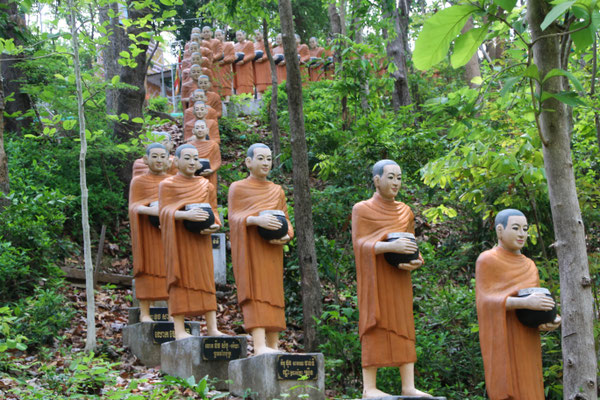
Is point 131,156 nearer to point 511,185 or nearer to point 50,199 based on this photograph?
point 50,199

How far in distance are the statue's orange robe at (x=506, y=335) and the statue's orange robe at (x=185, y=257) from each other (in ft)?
9.27

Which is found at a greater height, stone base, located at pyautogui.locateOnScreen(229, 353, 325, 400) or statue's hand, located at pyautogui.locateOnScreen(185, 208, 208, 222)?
statue's hand, located at pyautogui.locateOnScreen(185, 208, 208, 222)

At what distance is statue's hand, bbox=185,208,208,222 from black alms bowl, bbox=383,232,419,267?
1997 mm

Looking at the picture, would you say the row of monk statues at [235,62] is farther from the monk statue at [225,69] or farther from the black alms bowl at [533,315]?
the black alms bowl at [533,315]

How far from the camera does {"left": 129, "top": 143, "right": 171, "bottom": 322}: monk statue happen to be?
800 cm

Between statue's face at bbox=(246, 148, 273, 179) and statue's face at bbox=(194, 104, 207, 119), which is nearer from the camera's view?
statue's face at bbox=(246, 148, 273, 179)

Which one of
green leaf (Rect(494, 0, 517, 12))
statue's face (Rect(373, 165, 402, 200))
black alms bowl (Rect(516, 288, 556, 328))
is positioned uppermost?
green leaf (Rect(494, 0, 517, 12))

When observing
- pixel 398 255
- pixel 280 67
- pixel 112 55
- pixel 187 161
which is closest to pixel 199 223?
pixel 187 161

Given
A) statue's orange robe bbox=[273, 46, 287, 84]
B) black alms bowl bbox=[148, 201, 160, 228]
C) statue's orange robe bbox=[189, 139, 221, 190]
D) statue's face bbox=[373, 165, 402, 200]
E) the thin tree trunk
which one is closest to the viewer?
statue's face bbox=[373, 165, 402, 200]

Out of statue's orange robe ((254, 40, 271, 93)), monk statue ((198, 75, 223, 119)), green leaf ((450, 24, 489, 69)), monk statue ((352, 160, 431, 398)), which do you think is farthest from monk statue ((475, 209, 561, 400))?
statue's orange robe ((254, 40, 271, 93))

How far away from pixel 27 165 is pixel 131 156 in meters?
1.85

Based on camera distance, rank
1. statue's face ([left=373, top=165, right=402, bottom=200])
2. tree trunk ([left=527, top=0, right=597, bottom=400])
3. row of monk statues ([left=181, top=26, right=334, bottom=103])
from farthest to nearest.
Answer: row of monk statues ([left=181, top=26, right=334, bottom=103])
statue's face ([left=373, top=165, right=402, bottom=200])
tree trunk ([left=527, top=0, right=597, bottom=400])

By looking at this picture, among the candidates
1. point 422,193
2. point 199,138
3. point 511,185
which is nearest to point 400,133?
point 422,193

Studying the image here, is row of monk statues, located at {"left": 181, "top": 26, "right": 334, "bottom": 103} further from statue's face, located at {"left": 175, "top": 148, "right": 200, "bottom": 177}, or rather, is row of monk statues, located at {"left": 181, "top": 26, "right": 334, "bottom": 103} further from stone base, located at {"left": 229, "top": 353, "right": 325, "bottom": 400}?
stone base, located at {"left": 229, "top": 353, "right": 325, "bottom": 400}
